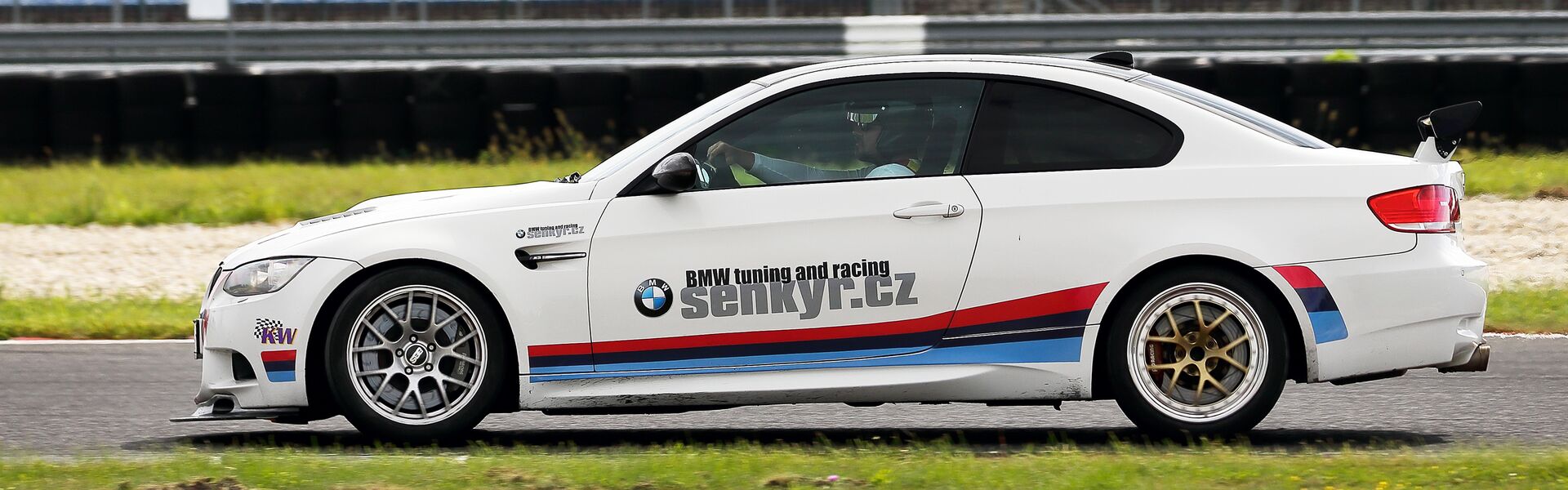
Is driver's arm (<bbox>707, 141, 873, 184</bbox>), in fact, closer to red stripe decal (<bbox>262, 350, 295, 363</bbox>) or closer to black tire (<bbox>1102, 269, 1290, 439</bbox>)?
black tire (<bbox>1102, 269, 1290, 439</bbox>)

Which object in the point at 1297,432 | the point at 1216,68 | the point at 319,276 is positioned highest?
the point at 1216,68

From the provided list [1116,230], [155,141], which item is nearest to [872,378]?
[1116,230]

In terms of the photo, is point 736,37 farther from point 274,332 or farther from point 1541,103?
point 274,332

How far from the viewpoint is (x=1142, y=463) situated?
5.06 metres

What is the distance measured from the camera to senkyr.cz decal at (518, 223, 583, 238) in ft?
19.0

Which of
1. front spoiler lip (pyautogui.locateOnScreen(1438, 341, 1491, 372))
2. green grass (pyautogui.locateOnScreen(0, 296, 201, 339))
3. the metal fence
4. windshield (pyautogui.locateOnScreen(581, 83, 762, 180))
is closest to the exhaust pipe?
front spoiler lip (pyautogui.locateOnScreen(1438, 341, 1491, 372))

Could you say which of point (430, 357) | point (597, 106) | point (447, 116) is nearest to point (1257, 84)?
point (597, 106)

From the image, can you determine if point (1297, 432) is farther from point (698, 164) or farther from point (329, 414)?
point (329, 414)

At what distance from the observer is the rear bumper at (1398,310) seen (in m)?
5.73

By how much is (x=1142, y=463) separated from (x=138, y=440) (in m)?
3.53

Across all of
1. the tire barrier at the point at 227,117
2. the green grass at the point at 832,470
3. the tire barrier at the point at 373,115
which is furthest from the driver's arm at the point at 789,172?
the tire barrier at the point at 227,117

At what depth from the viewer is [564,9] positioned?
21438mm

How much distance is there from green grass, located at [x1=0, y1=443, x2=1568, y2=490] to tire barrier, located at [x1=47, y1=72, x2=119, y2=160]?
1132 cm

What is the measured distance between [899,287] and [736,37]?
50.2 ft
